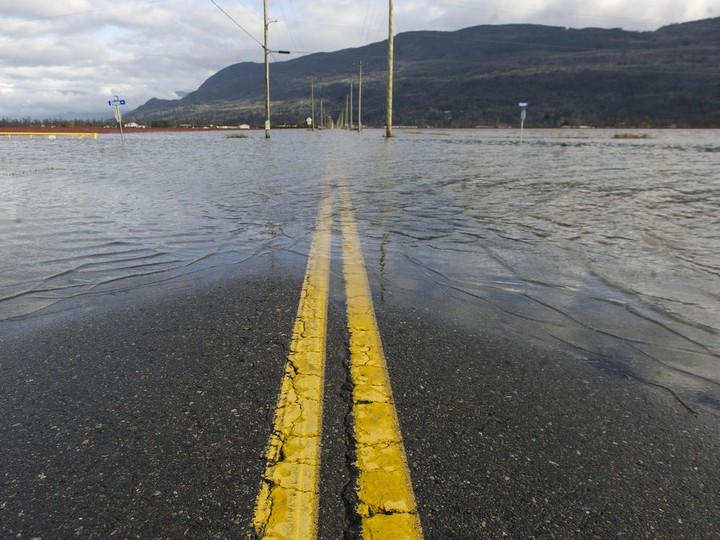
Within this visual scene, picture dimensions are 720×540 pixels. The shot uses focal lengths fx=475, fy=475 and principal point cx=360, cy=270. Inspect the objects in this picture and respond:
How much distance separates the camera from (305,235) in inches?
218

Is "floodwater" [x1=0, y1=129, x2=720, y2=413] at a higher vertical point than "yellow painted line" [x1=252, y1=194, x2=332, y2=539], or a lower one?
lower

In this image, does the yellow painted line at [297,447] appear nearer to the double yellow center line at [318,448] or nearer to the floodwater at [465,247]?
the double yellow center line at [318,448]

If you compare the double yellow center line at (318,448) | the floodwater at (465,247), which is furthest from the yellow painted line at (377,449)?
the floodwater at (465,247)

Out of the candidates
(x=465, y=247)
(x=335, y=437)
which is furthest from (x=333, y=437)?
(x=465, y=247)

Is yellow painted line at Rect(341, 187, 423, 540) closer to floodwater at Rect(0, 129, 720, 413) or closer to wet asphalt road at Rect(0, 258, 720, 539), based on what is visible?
wet asphalt road at Rect(0, 258, 720, 539)

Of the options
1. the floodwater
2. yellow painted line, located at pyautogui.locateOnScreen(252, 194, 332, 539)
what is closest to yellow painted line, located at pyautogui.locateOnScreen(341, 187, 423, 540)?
yellow painted line, located at pyautogui.locateOnScreen(252, 194, 332, 539)

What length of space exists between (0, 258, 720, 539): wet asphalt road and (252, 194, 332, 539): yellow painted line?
47 mm

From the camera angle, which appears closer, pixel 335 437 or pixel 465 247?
pixel 335 437

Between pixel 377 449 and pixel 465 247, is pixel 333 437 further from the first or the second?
pixel 465 247

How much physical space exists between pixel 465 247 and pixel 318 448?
365 cm

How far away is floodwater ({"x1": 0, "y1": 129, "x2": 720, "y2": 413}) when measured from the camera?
297 cm

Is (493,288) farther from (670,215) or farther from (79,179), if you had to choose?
(79,179)

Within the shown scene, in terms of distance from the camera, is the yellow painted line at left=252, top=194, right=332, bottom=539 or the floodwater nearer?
the yellow painted line at left=252, top=194, right=332, bottom=539

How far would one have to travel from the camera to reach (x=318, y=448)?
1.70 m
